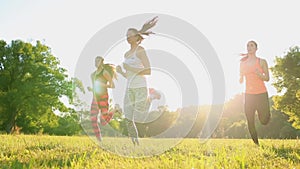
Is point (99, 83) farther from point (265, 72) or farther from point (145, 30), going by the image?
point (265, 72)

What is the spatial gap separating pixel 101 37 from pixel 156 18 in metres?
1.50

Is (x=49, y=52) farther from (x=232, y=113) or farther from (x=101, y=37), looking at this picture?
(x=101, y=37)

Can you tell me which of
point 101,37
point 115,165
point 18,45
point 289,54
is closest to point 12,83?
point 18,45

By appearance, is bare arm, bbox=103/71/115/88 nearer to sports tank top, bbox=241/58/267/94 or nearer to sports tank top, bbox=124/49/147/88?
sports tank top, bbox=124/49/147/88

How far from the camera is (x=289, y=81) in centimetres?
2973

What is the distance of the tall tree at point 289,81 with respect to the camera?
96.8 ft

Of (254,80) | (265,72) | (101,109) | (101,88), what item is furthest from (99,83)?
(265,72)

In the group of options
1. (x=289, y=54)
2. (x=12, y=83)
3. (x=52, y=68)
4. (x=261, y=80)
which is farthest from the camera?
(x=52, y=68)

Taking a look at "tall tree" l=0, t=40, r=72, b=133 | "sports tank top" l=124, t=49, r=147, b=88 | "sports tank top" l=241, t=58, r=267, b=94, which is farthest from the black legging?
"tall tree" l=0, t=40, r=72, b=133

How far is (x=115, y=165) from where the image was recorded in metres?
→ 3.55

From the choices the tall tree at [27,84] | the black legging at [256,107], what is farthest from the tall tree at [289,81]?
the black legging at [256,107]

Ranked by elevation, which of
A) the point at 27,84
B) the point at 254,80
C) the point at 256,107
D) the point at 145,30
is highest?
the point at 27,84

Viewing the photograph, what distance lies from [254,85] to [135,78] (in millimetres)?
2712

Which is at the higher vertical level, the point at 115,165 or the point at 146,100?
the point at 146,100
